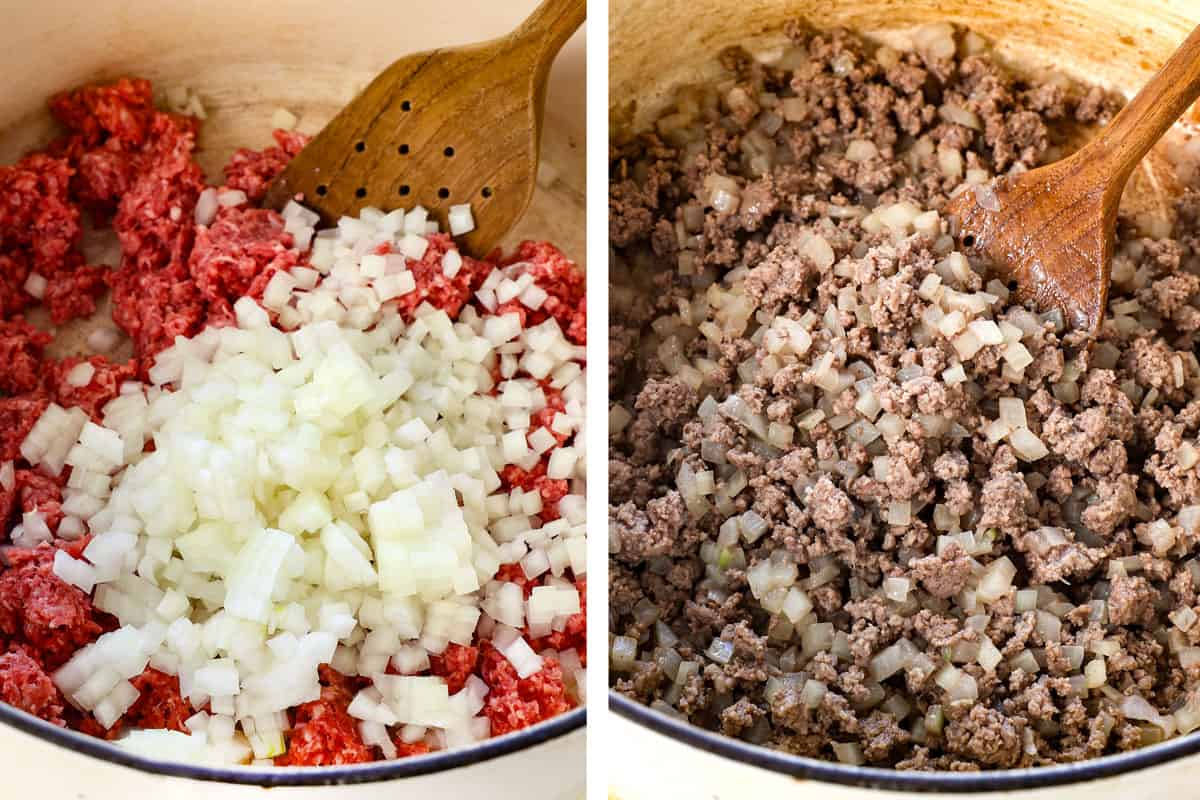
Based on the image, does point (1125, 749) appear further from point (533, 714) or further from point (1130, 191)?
point (1130, 191)

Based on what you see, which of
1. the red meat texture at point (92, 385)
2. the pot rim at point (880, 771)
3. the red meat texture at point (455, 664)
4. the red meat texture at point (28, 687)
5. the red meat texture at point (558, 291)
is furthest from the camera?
the red meat texture at point (558, 291)

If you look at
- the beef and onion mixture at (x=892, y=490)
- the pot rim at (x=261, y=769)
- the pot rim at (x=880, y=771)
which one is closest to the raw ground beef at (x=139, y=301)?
the beef and onion mixture at (x=892, y=490)

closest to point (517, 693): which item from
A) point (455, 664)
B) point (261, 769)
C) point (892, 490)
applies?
point (455, 664)

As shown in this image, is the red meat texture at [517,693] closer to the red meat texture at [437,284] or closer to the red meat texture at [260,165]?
the red meat texture at [437,284]

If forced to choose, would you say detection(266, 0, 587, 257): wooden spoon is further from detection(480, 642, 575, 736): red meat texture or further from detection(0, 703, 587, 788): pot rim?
detection(0, 703, 587, 788): pot rim

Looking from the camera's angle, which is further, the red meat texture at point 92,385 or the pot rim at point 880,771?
the red meat texture at point 92,385

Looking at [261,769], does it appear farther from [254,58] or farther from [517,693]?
[254,58]
